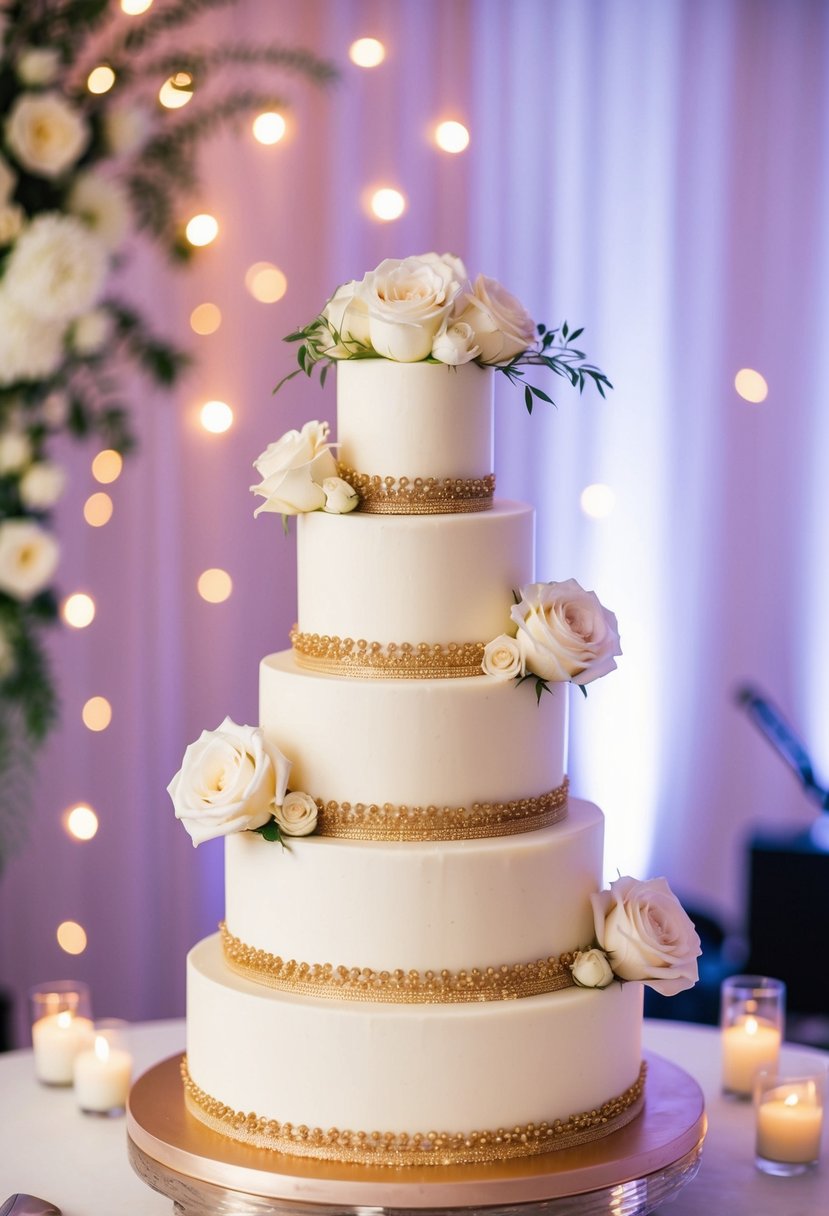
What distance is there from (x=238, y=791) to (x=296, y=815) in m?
0.10

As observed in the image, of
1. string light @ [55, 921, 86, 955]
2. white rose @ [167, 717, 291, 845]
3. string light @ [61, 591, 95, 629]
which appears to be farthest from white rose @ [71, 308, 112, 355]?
string light @ [55, 921, 86, 955]

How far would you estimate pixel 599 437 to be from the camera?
16.8 ft

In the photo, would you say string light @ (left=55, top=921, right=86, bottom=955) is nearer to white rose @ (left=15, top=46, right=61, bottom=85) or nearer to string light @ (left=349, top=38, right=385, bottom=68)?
string light @ (left=349, top=38, right=385, bottom=68)

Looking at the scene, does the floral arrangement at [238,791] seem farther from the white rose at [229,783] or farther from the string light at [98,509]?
the string light at [98,509]

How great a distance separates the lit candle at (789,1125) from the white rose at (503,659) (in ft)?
2.56

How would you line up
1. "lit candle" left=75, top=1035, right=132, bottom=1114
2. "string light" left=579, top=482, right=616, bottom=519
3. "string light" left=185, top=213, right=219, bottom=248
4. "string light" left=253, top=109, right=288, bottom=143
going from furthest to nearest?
"string light" left=579, top=482, right=616, bottom=519 < "string light" left=185, top=213, right=219, bottom=248 < "string light" left=253, top=109, right=288, bottom=143 < "lit candle" left=75, top=1035, right=132, bottom=1114

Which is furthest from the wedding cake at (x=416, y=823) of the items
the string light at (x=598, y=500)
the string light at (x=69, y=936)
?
the string light at (x=598, y=500)

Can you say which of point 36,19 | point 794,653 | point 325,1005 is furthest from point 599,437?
point 325,1005

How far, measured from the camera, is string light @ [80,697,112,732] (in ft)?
15.7

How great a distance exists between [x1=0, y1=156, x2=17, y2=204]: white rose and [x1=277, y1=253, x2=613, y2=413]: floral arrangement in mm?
494

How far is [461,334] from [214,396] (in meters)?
2.71

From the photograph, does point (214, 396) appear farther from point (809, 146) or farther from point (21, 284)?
point (21, 284)

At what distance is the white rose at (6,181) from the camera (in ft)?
7.67

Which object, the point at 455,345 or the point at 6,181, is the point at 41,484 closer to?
the point at 6,181
